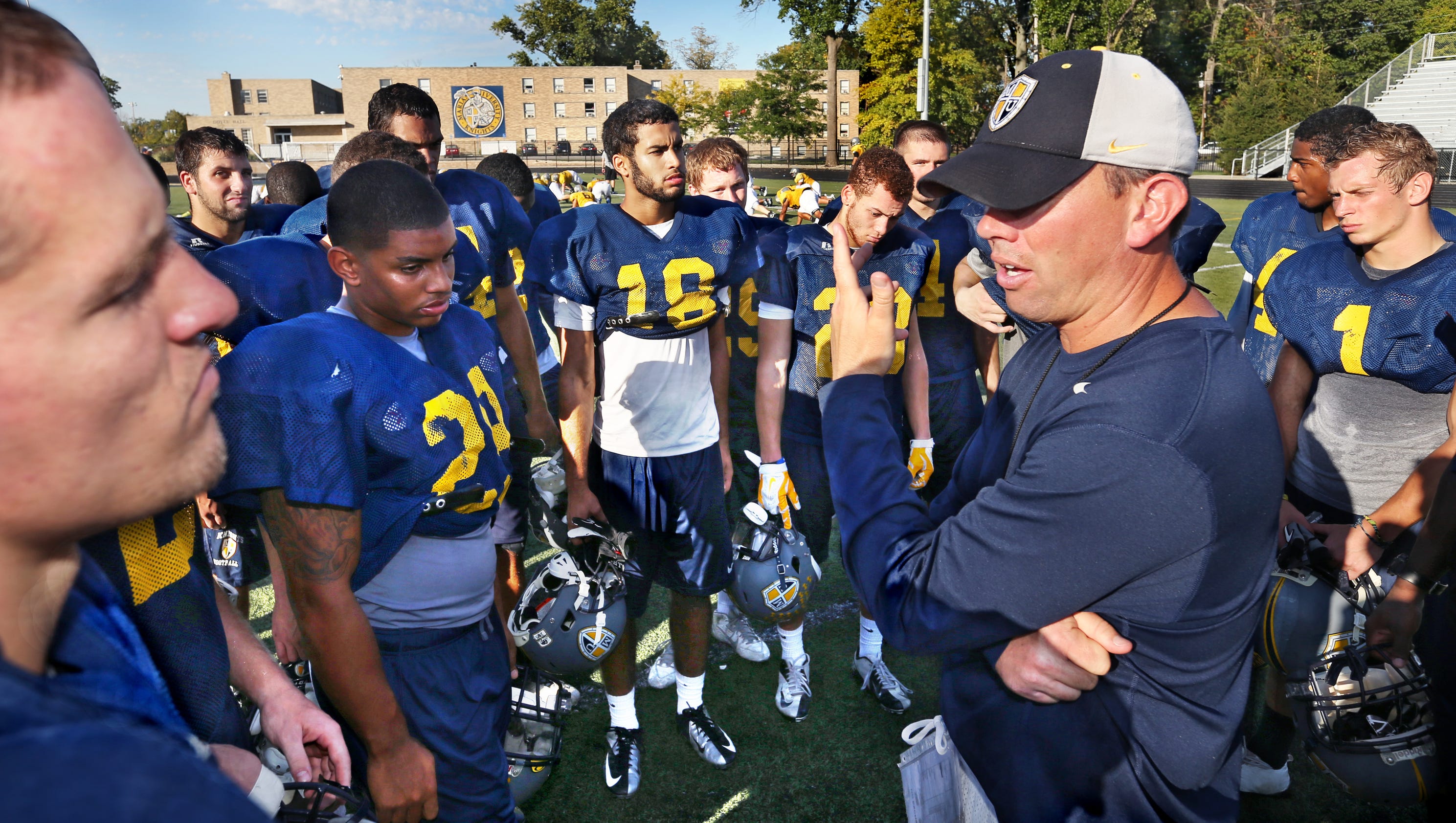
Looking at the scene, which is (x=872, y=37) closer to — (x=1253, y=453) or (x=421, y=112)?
(x=421, y=112)

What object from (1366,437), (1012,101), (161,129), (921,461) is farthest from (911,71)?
(161,129)

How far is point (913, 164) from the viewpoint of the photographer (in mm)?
4949

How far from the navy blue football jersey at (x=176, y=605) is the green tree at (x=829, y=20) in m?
39.6

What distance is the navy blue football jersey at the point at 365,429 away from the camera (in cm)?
176

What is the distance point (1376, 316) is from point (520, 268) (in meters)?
4.43

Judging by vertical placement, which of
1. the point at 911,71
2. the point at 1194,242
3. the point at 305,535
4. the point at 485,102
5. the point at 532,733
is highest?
the point at 485,102

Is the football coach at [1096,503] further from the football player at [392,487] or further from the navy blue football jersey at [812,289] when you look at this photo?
Answer: the navy blue football jersey at [812,289]

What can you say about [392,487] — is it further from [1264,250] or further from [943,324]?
[1264,250]

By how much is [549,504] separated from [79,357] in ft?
10.1

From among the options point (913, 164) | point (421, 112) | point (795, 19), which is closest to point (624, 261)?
point (421, 112)

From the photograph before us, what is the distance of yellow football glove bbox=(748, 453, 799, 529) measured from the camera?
3.87 metres

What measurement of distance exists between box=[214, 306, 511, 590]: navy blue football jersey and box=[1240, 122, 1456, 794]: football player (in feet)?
9.42

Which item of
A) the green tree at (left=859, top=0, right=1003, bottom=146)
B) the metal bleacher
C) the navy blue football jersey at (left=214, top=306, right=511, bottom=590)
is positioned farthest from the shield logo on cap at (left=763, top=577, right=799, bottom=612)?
the green tree at (left=859, top=0, right=1003, bottom=146)

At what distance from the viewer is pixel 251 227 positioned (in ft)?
15.4
